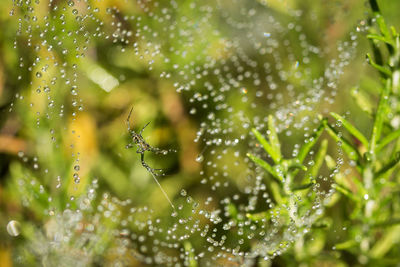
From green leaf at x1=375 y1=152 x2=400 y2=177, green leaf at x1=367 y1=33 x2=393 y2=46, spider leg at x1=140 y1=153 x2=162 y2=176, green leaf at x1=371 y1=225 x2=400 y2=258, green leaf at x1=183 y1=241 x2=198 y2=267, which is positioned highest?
green leaf at x1=367 y1=33 x2=393 y2=46

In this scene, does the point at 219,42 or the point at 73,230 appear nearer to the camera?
the point at 73,230

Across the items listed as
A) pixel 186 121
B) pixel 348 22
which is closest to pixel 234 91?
pixel 186 121

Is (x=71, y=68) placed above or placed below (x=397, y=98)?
above

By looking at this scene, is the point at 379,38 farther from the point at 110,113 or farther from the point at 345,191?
the point at 110,113

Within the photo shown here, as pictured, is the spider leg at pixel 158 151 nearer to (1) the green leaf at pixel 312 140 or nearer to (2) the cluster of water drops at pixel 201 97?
(2) the cluster of water drops at pixel 201 97

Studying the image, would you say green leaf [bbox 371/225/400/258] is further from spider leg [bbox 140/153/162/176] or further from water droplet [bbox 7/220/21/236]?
water droplet [bbox 7/220/21/236]

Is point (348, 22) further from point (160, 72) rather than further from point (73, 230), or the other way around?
point (73, 230)

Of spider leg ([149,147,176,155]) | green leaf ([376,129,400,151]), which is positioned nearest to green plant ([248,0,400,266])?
green leaf ([376,129,400,151])

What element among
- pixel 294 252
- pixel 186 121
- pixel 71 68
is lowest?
pixel 294 252

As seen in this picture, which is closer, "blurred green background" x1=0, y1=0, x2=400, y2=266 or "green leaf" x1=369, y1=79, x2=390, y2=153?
"green leaf" x1=369, y1=79, x2=390, y2=153
